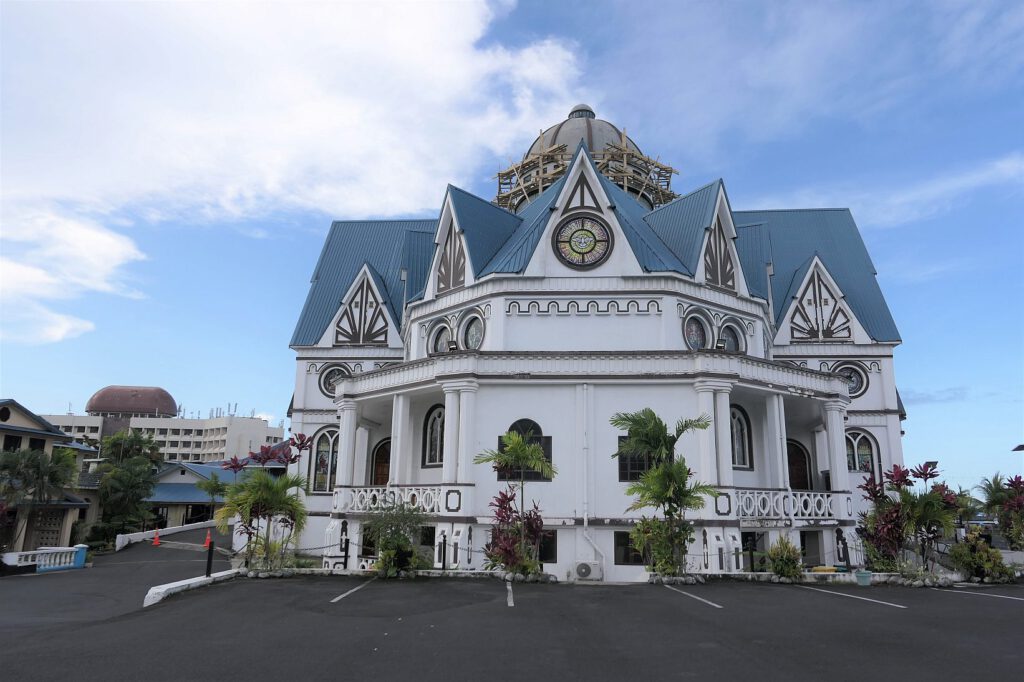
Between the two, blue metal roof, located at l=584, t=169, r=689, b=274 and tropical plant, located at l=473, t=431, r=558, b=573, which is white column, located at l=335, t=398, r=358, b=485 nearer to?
tropical plant, located at l=473, t=431, r=558, b=573

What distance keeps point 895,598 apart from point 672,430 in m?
8.04

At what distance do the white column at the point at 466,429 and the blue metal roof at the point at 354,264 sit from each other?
587 inches

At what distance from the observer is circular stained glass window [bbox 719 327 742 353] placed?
27.9 meters

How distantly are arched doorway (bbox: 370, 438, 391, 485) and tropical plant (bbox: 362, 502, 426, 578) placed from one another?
1126cm

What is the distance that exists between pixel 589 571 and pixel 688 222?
15541 millimetres

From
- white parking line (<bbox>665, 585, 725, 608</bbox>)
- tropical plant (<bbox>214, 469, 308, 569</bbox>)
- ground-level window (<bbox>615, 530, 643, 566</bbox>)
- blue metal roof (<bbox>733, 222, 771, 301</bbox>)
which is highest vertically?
blue metal roof (<bbox>733, 222, 771, 301</bbox>)

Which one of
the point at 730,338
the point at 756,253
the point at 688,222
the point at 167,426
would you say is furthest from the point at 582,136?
the point at 167,426

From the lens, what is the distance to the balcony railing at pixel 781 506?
70.0 feet

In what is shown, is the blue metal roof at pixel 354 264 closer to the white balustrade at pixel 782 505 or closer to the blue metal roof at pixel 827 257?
the blue metal roof at pixel 827 257

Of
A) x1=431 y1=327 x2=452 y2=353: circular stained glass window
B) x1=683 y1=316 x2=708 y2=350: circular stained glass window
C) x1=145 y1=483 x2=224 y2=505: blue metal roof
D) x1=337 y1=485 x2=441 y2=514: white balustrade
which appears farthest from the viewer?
x1=145 y1=483 x2=224 y2=505: blue metal roof

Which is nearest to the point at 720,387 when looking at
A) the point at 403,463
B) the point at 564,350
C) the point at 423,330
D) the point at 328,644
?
the point at 564,350

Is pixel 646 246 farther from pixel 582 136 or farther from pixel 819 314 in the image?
pixel 582 136

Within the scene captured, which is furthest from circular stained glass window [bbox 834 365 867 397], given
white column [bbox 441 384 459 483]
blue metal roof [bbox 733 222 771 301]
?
white column [bbox 441 384 459 483]

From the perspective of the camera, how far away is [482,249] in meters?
28.2
